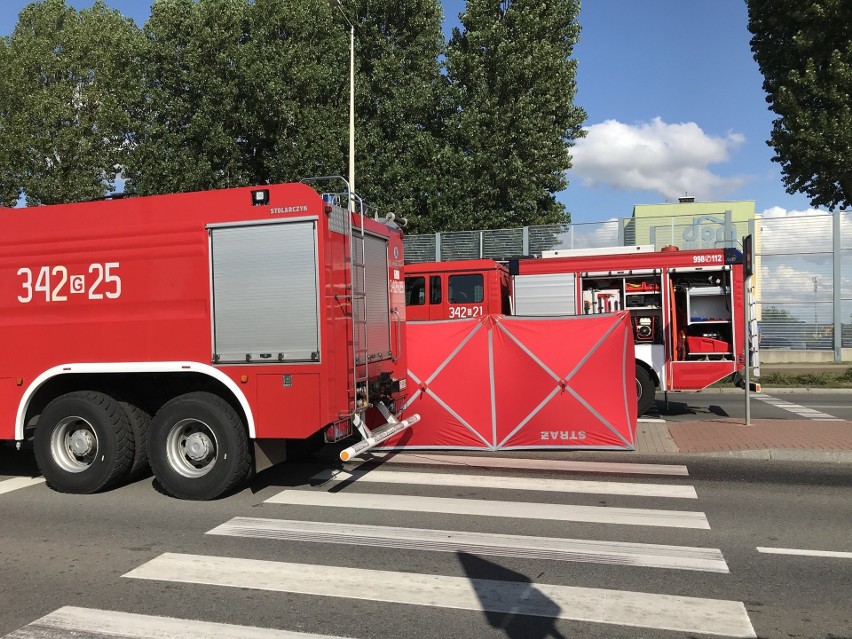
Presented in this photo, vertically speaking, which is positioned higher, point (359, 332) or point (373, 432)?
point (359, 332)

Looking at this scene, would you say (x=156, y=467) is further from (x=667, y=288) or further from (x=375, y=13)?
(x=375, y=13)

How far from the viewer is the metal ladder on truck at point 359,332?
256 inches

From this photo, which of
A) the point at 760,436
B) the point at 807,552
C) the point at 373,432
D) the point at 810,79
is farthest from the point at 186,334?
the point at 810,79

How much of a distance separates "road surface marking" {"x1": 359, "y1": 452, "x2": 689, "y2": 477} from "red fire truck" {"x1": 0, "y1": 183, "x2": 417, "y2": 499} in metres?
1.47

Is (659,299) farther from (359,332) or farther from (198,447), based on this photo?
(198,447)

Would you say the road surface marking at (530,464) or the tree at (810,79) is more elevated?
the tree at (810,79)

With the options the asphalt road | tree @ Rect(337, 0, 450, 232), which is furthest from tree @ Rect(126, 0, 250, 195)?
the asphalt road

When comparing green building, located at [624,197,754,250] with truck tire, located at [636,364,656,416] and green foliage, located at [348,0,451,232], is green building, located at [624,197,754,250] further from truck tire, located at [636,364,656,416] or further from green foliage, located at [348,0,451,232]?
truck tire, located at [636,364,656,416]

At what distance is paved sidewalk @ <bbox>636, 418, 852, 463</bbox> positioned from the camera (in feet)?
26.2

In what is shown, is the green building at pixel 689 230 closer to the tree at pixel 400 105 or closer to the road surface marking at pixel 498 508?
the tree at pixel 400 105

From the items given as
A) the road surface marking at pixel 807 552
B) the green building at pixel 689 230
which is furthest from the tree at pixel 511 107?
the road surface marking at pixel 807 552

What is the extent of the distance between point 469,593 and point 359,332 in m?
3.11

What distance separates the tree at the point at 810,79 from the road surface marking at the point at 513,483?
581 inches

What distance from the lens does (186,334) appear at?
257 inches
